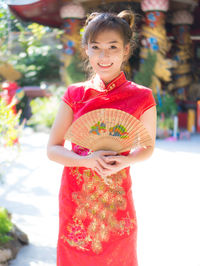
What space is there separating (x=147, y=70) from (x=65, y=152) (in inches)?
288

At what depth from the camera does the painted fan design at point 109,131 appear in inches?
44.1

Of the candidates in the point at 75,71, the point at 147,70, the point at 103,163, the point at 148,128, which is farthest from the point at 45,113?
the point at 103,163

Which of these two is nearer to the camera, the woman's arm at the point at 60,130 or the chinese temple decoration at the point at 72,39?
the woman's arm at the point at 60,130

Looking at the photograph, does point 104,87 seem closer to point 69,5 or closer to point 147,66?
point 147,66

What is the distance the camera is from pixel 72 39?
895 cm

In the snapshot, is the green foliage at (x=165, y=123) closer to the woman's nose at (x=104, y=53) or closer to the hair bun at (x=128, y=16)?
the hair bun at (x=128, y=16)

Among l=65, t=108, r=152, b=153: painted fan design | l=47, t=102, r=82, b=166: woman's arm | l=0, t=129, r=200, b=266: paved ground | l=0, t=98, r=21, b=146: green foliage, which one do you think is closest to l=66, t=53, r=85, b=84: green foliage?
l=0, t=129, r=200, b=266: paved ground

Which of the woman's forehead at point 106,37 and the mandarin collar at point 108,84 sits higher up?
the woman's forehead at point 106,37

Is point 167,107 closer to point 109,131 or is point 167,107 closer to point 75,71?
point 75,71

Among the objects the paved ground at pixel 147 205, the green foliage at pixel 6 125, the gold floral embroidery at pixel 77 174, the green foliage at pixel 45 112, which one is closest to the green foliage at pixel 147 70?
the green foliage at pixel 45 112

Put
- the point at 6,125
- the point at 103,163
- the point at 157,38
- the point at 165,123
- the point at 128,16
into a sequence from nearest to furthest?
the point at 103,163 → the point at 128,16 → the point at 6,125 → the point at 165,123 → the point at 157,38

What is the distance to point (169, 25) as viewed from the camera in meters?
10.1

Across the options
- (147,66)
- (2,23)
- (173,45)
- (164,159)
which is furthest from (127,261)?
(173,45)

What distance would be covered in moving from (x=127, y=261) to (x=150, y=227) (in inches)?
70.1
